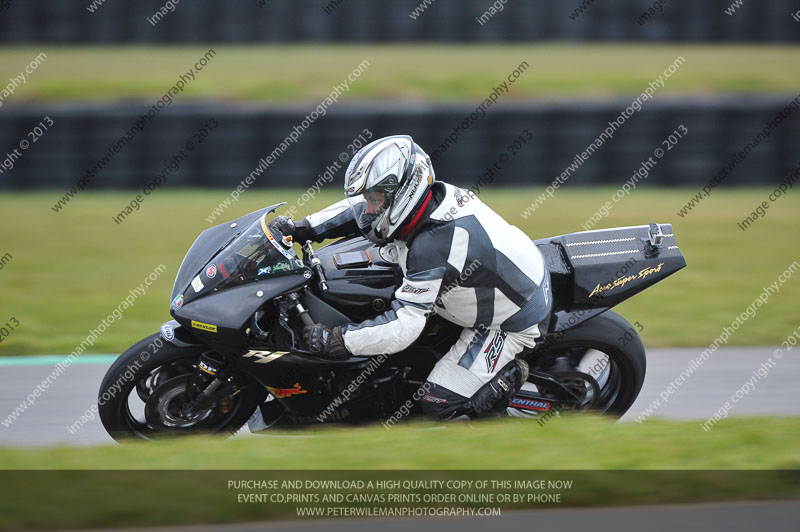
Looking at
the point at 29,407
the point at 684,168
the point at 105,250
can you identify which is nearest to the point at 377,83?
the point at 684,168

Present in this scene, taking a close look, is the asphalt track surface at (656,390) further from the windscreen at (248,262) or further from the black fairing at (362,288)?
the black fairing at (362,288)

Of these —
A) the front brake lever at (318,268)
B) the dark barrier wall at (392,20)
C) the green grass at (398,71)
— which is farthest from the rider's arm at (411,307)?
the dark barrier wall at (392,20)

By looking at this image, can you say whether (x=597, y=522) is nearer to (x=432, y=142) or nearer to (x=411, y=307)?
(x=411, y=307)

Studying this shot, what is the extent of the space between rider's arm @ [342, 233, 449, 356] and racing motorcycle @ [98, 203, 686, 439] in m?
0.29

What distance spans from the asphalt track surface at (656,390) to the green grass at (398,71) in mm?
6481

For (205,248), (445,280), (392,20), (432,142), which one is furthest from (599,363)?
(392,20)

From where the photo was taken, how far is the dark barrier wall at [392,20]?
14586 millimetres

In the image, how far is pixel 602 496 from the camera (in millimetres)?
3432

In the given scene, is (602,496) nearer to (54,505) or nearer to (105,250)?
(54,505)

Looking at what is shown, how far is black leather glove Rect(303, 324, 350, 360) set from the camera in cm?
400

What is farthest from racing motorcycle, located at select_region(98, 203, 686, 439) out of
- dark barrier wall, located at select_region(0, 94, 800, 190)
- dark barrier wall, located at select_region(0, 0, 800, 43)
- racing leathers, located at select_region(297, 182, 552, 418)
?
Answer: dark barrier wall, located at select_region(0, 0, 800, 43)

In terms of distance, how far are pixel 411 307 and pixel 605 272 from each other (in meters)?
1.16

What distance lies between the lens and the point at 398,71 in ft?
44.3

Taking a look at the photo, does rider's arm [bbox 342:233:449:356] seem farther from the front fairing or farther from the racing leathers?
the front fairing
